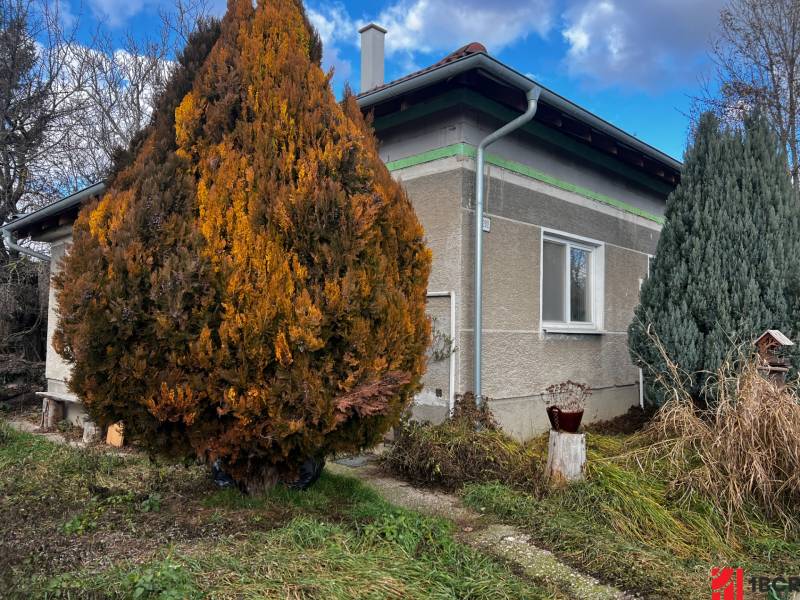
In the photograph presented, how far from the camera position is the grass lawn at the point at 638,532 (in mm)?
3232

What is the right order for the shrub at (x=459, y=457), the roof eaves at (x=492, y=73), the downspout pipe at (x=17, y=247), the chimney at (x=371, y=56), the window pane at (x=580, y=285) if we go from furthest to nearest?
1. the downspout pipe at (x=17, y=247)
2. the chimney at (x=371, y=56)
3. the window pane at (x=580, y=285)
4. the roof eaves at (x=492, y=73)
5. the shrub at (x=459, y=457)

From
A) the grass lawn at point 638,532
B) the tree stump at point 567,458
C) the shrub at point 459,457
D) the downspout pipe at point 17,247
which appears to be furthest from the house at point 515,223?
the downspout pipe at point 17,247

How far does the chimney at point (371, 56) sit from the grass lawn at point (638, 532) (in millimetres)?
5455

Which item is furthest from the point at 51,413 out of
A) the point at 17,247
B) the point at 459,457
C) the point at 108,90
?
the point at 108,90

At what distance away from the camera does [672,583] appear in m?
3.09

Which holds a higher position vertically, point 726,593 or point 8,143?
point 8,143

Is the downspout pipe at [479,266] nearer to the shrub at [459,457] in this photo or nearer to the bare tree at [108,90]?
the shrub at [459,457]

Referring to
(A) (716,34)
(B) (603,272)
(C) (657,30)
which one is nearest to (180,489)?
(B) (603,272)

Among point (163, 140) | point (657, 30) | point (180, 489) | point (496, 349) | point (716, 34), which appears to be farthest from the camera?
point (716, 34)

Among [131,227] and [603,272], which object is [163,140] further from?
[603,272]

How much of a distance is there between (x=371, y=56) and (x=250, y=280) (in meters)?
5.33

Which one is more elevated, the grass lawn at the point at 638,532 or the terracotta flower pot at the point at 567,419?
the terracotta flower pot at the point at 567,419

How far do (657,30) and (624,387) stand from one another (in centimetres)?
628

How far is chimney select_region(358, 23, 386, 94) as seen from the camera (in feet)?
25.1
